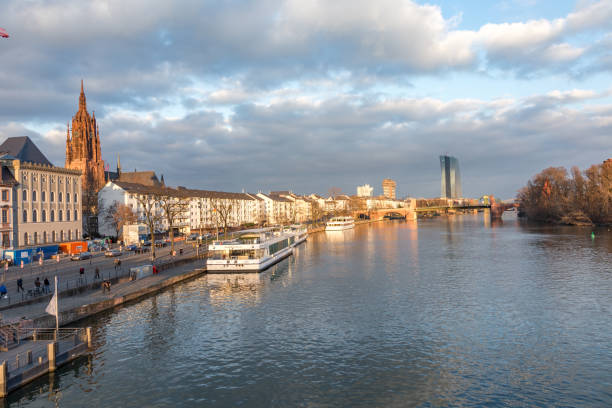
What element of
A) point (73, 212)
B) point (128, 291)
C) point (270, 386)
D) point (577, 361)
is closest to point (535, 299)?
point (577, 361)

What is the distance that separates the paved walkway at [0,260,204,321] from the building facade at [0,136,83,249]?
37.2 metres

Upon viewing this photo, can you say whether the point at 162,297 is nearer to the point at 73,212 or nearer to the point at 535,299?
the point at 535,299

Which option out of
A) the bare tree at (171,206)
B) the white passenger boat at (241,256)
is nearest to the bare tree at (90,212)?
the bare tree at (171,206)

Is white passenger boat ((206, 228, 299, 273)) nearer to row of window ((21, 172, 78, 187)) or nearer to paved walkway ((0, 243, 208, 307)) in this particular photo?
paved walkway ((0, 243, 208, 307))

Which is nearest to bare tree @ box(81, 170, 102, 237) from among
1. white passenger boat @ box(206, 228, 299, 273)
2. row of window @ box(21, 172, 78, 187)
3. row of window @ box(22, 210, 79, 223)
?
row of window @ box(22, 210, 79, 223)

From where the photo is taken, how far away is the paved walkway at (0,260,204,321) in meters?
32.7

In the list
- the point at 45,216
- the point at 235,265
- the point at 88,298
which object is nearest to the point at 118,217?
the point at 45,216

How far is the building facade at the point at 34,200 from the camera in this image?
2926 inches

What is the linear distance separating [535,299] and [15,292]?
172 feet

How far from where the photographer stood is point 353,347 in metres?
29.6

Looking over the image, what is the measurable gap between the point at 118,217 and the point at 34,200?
1007 inches

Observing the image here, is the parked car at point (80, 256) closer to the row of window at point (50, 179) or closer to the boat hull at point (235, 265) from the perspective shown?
the boat hull at point (235, 265)

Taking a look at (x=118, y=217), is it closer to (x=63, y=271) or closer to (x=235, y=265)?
(x=63, y=271)

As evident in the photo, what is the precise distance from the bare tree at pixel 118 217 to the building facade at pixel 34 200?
35.7 feet
